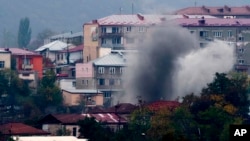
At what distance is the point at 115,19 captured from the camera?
98.6 meters

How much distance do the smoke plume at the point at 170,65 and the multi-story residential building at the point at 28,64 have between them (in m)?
4.69

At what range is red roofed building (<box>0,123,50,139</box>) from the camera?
53.9m

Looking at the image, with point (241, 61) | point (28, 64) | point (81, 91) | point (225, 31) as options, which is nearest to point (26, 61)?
point (28, 64)

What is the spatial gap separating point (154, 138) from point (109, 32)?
4475 centimetres

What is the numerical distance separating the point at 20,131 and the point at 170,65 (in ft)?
92.6

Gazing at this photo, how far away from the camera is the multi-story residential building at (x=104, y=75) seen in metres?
84.6

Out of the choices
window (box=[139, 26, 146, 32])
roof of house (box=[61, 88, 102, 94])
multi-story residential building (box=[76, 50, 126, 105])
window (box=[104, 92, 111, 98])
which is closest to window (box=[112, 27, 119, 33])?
window (box=[139, 26, 146, 32])

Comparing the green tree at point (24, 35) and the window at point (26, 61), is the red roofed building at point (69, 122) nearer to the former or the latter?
the window at point (26, 61)

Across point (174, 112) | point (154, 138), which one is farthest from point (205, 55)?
point (154, 138)

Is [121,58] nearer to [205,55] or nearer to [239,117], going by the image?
[205,55]

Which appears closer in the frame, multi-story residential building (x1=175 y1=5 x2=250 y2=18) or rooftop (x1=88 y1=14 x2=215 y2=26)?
rooftop (x1=88 y1=14 x2=215 y2=26)

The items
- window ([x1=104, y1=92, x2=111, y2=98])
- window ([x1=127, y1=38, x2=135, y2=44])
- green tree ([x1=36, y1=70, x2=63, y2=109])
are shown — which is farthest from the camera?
window ([x1=127, y1=38, x2=135, y2=44])

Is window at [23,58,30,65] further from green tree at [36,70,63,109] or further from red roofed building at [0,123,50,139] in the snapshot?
red roofed building at [0,123,50,139]

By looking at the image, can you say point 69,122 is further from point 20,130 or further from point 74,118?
point 20,130
